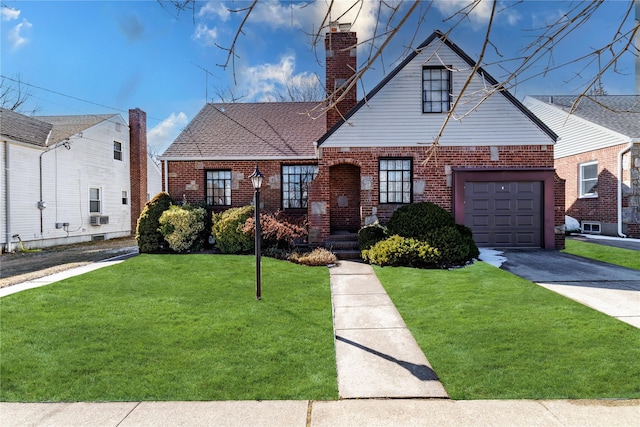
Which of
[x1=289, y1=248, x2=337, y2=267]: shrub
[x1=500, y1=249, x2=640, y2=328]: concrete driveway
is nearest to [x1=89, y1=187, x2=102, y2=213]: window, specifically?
[x1=289, y1=248, x2=337, y2=267]: shrub

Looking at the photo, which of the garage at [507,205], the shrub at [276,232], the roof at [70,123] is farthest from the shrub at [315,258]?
the roof at [70,123]

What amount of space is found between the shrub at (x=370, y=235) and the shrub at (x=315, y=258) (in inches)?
40.0

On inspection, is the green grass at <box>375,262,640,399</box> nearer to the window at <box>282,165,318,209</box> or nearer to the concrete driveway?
the concrete driveway

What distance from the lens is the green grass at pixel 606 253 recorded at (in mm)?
9755

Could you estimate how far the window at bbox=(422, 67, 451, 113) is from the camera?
11781 millimetres

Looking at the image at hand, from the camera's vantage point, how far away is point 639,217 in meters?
14.6

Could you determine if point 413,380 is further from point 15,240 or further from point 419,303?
point 15,240

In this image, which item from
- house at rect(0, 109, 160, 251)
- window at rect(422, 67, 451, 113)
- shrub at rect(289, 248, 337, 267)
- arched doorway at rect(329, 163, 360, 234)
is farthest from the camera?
house at rect(0, 109, 160, 251)

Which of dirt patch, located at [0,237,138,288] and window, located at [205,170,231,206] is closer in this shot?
dirt patch, located at [0,237,138,288]

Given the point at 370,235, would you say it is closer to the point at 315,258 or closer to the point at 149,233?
the point at 315,258

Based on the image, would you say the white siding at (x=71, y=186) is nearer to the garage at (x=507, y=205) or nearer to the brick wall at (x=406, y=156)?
the brick wall at (x=406, y=156)

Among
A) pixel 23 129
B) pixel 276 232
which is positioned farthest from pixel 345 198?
pixel 23 129

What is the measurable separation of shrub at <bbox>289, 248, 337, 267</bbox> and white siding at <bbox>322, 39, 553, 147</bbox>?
3731mm

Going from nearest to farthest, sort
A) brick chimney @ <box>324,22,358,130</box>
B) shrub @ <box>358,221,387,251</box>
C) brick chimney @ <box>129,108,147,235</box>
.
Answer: shrub @ <box>358,221,387,251</box> → brick chimney @ <box>324,22,358,130</box> → brick chimney @ <box>129,108,147,235</box>
